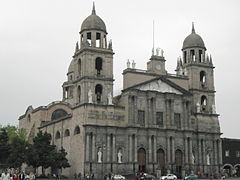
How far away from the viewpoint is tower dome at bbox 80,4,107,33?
207ft

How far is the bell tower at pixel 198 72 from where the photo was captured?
231ft

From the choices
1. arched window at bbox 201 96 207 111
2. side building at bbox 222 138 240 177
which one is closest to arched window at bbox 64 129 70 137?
arched window at bbox 201 96 207 111

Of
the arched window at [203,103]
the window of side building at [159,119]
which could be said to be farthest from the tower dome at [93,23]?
the arched window at [203,103]

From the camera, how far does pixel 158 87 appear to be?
65750mm

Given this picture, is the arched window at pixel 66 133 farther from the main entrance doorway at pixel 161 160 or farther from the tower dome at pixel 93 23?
the tower dome at pixel 93 23

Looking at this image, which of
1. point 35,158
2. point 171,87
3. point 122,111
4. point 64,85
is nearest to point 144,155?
point 122,111

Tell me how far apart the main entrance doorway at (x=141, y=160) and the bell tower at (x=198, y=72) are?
1259 centimetres

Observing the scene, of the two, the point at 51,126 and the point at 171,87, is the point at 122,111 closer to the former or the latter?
the point at 171,87

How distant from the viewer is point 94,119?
59906 mm

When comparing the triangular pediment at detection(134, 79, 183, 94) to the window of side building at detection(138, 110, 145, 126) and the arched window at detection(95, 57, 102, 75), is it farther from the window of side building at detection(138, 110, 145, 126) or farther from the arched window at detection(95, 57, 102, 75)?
the arched window at detection(95, 57, 102, 75)

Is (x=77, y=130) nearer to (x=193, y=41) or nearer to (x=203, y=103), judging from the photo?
(x=203, y=103)

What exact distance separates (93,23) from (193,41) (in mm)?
18211

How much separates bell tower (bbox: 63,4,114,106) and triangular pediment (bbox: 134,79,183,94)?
5181mm

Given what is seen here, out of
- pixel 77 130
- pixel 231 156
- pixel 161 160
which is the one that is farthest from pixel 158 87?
pixel 231 156
